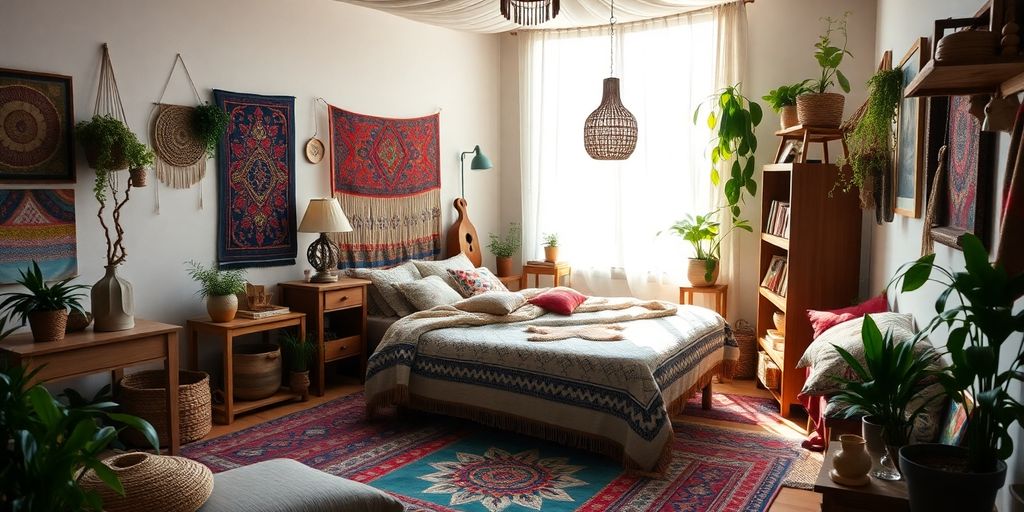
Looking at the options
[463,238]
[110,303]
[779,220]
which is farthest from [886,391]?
[463,238]

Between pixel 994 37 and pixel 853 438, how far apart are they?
118 centimetres

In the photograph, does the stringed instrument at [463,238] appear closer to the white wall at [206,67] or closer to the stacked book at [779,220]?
the white wall at [206,67]

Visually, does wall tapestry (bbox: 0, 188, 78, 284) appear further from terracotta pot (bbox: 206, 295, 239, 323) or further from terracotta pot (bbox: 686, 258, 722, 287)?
terracotta pot (bbox: 686, 258, 722, 287)

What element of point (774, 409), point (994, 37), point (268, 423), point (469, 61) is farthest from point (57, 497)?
point (469, 61)

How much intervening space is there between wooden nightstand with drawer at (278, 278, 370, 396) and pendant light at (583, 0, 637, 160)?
6.07 feet

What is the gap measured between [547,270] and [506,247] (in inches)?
19.1

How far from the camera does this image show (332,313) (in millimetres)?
5348

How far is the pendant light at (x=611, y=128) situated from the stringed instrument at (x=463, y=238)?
1545 millimetres

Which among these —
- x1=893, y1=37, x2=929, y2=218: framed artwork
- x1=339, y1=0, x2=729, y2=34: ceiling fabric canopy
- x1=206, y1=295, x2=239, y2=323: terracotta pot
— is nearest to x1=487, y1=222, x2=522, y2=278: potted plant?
x1=339, y1=0, x2=729, y2=34: ceiling fabric canopy

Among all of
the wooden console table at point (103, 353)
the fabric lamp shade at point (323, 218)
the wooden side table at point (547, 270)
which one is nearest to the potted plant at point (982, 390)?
the wooden console table at point (103, 353)

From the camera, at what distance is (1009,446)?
1879 millimetres

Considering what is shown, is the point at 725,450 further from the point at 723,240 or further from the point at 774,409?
the point at 723,240

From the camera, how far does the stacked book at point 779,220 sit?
476 centimetres

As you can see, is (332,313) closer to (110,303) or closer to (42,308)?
(110,303)
